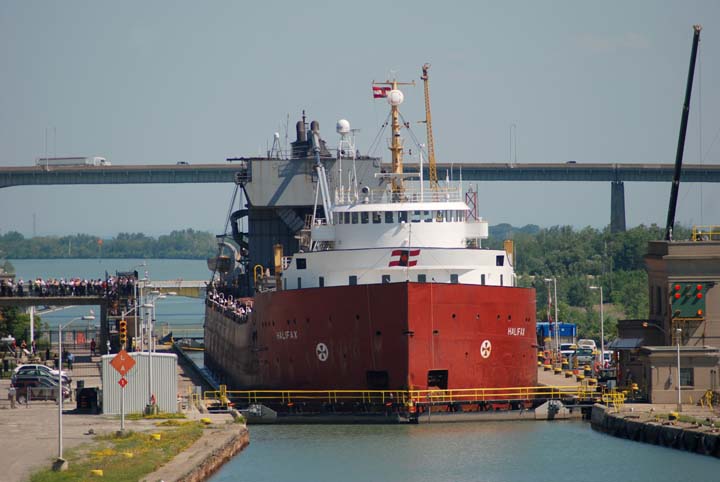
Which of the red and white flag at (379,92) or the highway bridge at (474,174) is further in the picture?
the highway bridge at (474,174)

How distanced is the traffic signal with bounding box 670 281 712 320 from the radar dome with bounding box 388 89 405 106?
489 inches

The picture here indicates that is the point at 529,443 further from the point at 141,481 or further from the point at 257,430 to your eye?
the point at 141,481

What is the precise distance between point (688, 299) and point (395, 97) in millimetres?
13266

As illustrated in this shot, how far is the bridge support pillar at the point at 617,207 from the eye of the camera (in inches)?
6211

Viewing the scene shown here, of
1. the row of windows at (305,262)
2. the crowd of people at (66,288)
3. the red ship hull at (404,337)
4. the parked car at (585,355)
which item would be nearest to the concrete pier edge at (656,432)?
the red ship hull at (404,337)

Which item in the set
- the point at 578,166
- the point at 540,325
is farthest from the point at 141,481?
the point at 578,166

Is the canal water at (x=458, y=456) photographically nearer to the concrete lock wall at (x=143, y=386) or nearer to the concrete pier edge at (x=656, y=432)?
the concrete pier edge at (x=656, y=432)

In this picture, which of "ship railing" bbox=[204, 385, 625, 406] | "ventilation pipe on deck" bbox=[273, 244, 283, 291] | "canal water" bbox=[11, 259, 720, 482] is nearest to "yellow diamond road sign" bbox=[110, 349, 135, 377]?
"canal water" bbox=[11, 259, 720, 482]

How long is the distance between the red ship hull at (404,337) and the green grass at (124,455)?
5.98m

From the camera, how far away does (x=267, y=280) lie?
63.3 meters

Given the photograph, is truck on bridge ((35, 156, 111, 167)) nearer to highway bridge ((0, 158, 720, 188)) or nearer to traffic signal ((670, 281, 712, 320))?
highway bridge ((0, 158, 720, 188))

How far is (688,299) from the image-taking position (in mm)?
53719

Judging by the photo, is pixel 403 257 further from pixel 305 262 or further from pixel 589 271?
pixel 589 271

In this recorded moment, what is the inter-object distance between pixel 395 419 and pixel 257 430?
4684 millimetres
